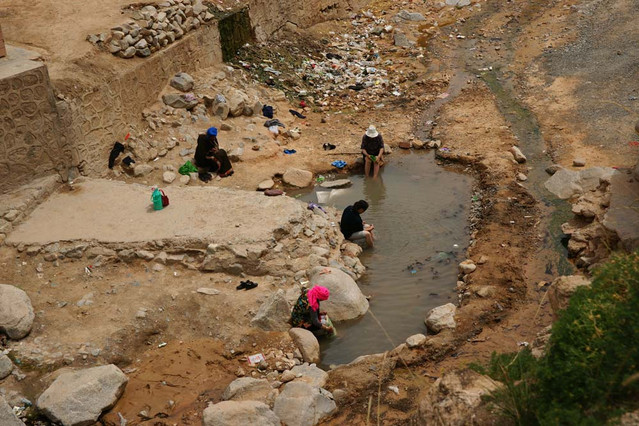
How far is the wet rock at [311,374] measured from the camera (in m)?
6.56

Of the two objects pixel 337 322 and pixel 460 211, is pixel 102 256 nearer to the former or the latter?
pixel 337 322

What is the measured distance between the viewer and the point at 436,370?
6.64m

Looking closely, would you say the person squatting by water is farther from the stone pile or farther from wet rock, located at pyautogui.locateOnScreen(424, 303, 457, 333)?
the stone pile

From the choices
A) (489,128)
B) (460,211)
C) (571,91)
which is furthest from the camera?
(571,91)

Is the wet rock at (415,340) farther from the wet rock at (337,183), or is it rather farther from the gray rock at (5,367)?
the wet rock at (337,183)

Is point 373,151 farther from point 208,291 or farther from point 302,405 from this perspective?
point 302,405

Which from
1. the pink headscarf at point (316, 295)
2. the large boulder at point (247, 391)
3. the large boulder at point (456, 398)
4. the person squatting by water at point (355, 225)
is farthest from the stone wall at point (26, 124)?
the large boulder at point (456, 398)

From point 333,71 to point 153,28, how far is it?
4.49 meters

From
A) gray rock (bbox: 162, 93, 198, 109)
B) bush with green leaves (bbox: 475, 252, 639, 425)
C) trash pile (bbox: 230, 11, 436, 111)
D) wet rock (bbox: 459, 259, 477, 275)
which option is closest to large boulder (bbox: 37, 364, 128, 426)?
bush with green leaves (bbox: 475, 252, 639, 425)

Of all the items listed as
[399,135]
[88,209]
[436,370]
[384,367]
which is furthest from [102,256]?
[399,135]

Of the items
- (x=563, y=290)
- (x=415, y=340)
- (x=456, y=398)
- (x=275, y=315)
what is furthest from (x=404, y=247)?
(x=456, y=398)

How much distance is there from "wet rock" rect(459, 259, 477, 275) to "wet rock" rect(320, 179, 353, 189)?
2956 mm

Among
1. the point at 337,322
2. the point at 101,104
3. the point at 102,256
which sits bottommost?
the point at 337,322

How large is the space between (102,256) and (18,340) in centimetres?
150
